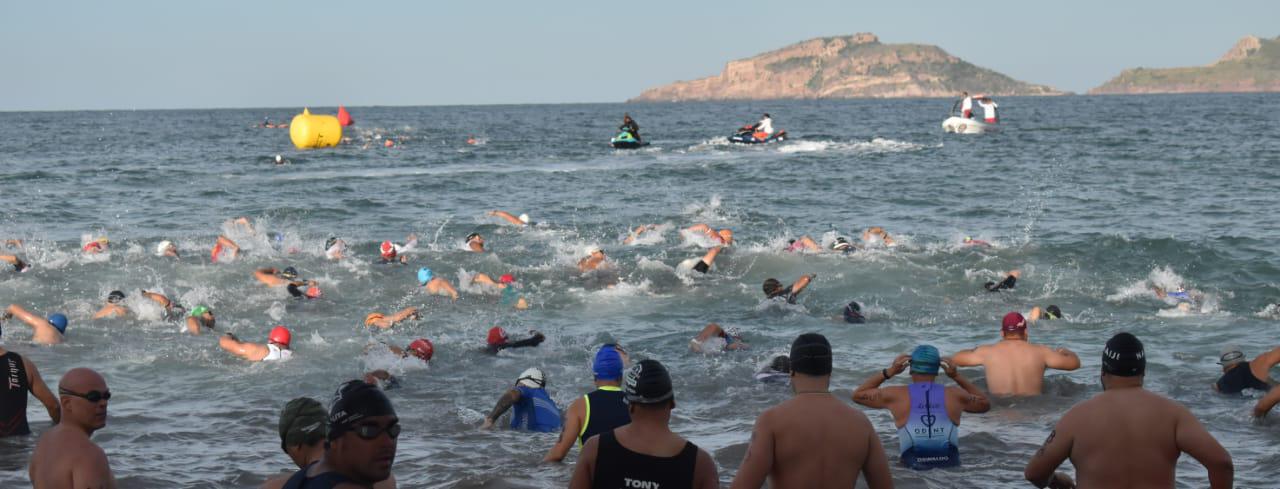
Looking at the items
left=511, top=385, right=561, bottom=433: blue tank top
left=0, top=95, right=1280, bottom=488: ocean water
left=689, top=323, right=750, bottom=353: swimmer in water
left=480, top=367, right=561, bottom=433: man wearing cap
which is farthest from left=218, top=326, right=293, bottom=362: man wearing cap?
left=689, top=323, right=750, bottom=353: swimmer in water

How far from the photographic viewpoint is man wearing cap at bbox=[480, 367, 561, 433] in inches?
369

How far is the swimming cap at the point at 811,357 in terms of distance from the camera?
4836 millimetres

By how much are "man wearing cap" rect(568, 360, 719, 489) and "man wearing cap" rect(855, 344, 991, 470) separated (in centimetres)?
314

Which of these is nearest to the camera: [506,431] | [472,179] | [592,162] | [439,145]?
[506,431]

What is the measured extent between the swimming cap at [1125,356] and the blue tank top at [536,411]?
528 cm

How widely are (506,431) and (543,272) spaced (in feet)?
31.5

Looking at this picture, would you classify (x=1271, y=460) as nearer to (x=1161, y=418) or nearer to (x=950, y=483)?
(x=950, y=483)

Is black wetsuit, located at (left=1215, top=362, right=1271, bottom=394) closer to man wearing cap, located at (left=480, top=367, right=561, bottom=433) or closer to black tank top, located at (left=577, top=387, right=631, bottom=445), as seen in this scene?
man wearing cap, located at (left=480, top=367, right=561, bottom=433)

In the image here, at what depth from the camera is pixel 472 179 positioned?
3597 cm

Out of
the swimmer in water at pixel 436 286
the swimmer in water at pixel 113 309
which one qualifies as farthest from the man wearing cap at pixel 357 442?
the swimmer in water at pixel 436 286

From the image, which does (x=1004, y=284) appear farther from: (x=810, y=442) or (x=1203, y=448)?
(x=810, y=442)

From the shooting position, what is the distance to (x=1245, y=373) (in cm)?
1080

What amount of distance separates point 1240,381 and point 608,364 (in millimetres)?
7153

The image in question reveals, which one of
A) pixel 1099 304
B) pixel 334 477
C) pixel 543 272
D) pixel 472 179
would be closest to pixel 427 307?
pixel 543 272
